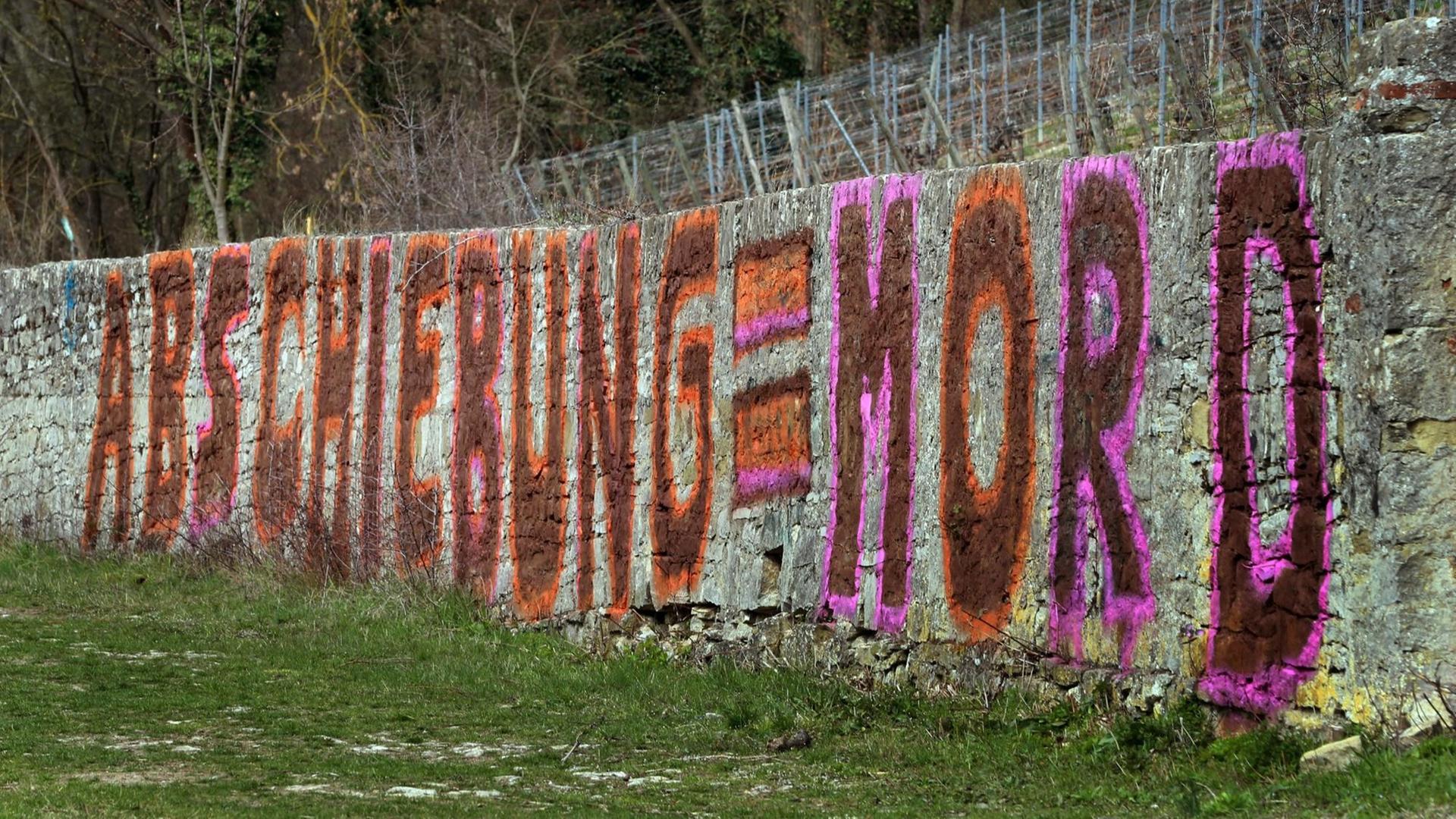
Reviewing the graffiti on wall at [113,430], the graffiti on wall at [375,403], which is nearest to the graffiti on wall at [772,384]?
the graffiti on wall at [375,403]

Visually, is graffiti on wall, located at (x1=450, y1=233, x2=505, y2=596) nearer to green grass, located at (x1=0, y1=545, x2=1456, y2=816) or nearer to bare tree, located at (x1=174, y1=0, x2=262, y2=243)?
green grass, located at (x1=0, y1=545, x2=1456, y2=816)

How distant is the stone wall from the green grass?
0.27 meters

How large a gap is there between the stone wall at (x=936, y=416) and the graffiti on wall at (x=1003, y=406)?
0.05ft

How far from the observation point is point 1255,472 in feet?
19.1

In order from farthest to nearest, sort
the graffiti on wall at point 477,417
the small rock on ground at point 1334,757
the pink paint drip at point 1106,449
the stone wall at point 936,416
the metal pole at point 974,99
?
the metal pole at point 974,99
the graffiti on wall at point 477,417
the pink paint drip at point 1106,449
the stone wall at point 936,416
the small rock on ground at point 1334,757

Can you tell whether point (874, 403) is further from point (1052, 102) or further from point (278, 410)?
point (1052, 102)

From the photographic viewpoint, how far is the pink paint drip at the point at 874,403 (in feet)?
23.8

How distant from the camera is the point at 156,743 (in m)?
6.89

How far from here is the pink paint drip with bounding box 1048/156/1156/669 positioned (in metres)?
6.23

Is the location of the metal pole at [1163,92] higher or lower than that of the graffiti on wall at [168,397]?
higher

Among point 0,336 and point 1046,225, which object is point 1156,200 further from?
point 0,336

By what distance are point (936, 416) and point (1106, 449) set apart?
3.01 feet

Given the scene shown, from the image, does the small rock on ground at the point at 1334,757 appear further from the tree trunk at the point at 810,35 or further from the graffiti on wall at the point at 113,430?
the tree trunk at the point at 810,35

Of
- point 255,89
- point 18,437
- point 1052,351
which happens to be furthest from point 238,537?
point 255,89
